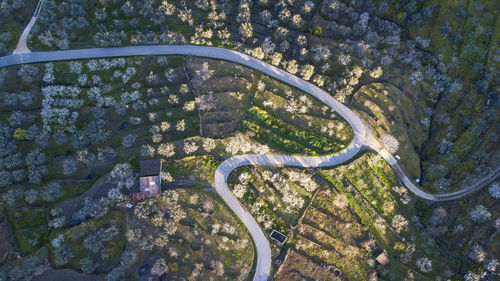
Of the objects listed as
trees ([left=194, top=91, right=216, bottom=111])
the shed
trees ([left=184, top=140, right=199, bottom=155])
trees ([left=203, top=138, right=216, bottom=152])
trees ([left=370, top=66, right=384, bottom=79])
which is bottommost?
the shed

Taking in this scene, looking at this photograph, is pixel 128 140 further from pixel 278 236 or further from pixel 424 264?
pixel 424 264

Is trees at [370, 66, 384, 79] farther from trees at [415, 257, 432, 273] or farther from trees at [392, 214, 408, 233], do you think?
trees at [415, 257, 432, 273]

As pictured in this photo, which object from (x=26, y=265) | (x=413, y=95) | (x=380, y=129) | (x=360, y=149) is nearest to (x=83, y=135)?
(x=26, y=265)

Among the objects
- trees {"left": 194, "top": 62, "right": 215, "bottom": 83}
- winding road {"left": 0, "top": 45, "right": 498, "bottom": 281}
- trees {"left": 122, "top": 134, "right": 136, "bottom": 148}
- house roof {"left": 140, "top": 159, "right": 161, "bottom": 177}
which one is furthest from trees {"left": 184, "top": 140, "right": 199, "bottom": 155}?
trees {"left": 194, "top": 62, "right": 215, "bottom": 83}

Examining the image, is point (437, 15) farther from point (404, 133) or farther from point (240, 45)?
point (240, 45)

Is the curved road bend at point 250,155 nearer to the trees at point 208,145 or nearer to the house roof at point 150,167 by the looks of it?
the trees at point 208,145

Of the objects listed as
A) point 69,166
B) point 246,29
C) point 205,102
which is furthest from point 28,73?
point 246,29

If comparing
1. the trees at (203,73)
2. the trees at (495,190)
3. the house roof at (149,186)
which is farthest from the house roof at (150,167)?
the trees at (495,190)
